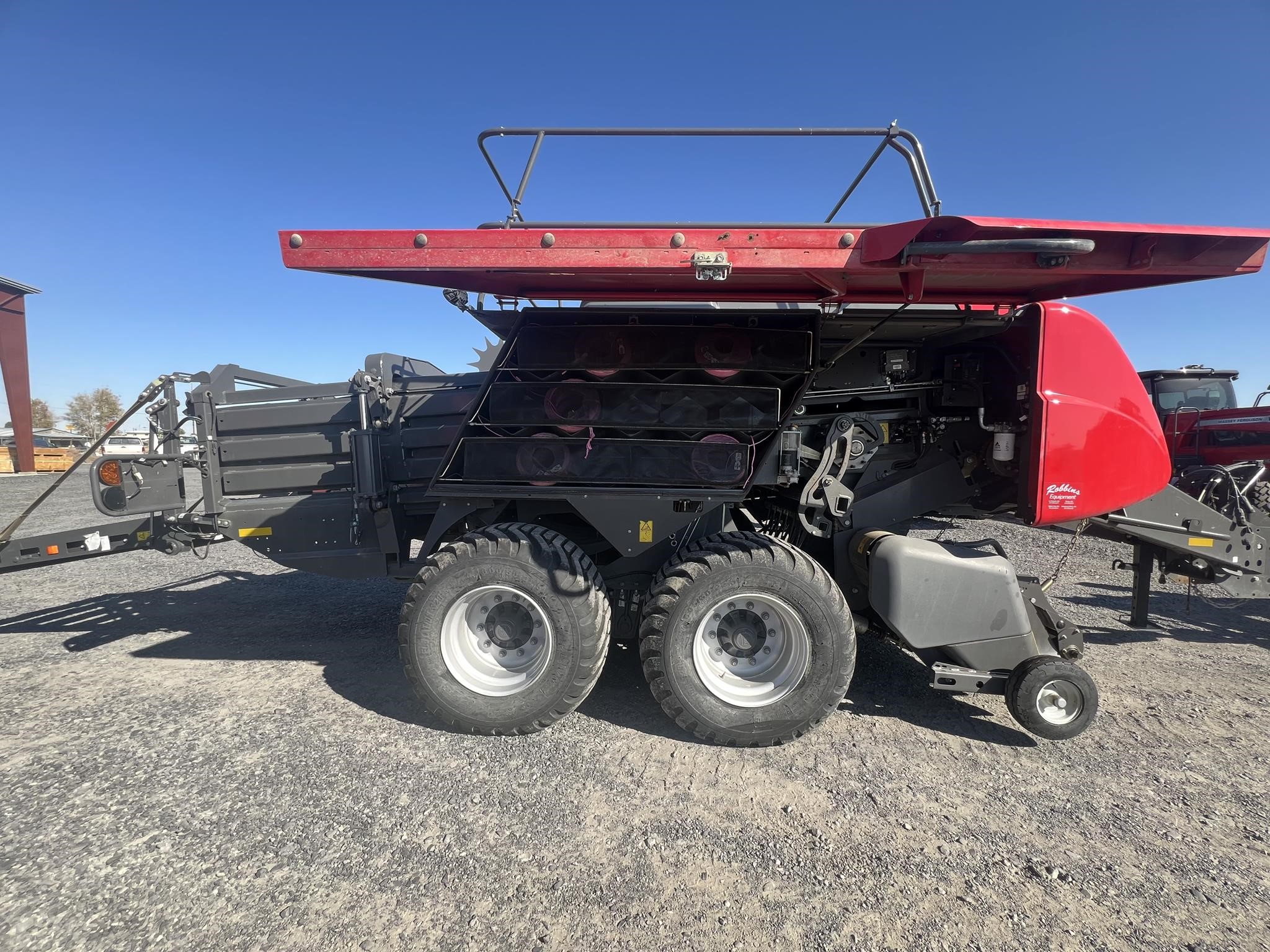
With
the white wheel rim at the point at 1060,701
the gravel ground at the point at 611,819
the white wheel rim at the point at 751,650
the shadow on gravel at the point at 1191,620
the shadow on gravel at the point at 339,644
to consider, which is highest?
the white wheel rim at the point at 751,650

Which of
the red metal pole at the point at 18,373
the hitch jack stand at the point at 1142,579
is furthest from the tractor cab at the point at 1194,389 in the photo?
the red metal pole at the point at 18,373

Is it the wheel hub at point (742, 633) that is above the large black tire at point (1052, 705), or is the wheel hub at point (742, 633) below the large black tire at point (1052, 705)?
above

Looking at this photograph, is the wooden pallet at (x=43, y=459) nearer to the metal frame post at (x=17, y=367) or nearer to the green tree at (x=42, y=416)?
the metal frame post at (x=17, y=367)

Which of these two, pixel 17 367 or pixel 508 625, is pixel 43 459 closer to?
pixel 17 367

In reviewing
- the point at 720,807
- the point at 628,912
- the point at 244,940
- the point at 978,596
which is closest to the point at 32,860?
the point at 244,940

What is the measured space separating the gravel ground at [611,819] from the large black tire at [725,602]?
0.16 meters

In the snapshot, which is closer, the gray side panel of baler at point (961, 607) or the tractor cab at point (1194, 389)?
the gray side panel of baler at point (961, 607)

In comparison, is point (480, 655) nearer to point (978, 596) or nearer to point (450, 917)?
point (450, 917)

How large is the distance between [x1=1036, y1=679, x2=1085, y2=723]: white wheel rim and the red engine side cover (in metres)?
0.86

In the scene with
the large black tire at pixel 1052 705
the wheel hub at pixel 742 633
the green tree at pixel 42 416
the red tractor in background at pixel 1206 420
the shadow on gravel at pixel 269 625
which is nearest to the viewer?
the large black tire at pixel 1052 705

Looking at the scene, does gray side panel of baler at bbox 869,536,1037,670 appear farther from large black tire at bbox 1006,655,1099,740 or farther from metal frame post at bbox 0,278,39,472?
metal frame post at bbox 0,278,39,472

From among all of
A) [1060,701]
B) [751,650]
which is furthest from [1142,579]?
[751,650]

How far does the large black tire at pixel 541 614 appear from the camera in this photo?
3.17 metres

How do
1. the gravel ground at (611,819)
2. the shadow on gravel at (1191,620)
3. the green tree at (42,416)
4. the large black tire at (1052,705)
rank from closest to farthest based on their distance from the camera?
the gravel ground at (611,819) → the large black tire at (1052,705) → the shadow on gravel at (1191,620) → the green tree at (42,416)
